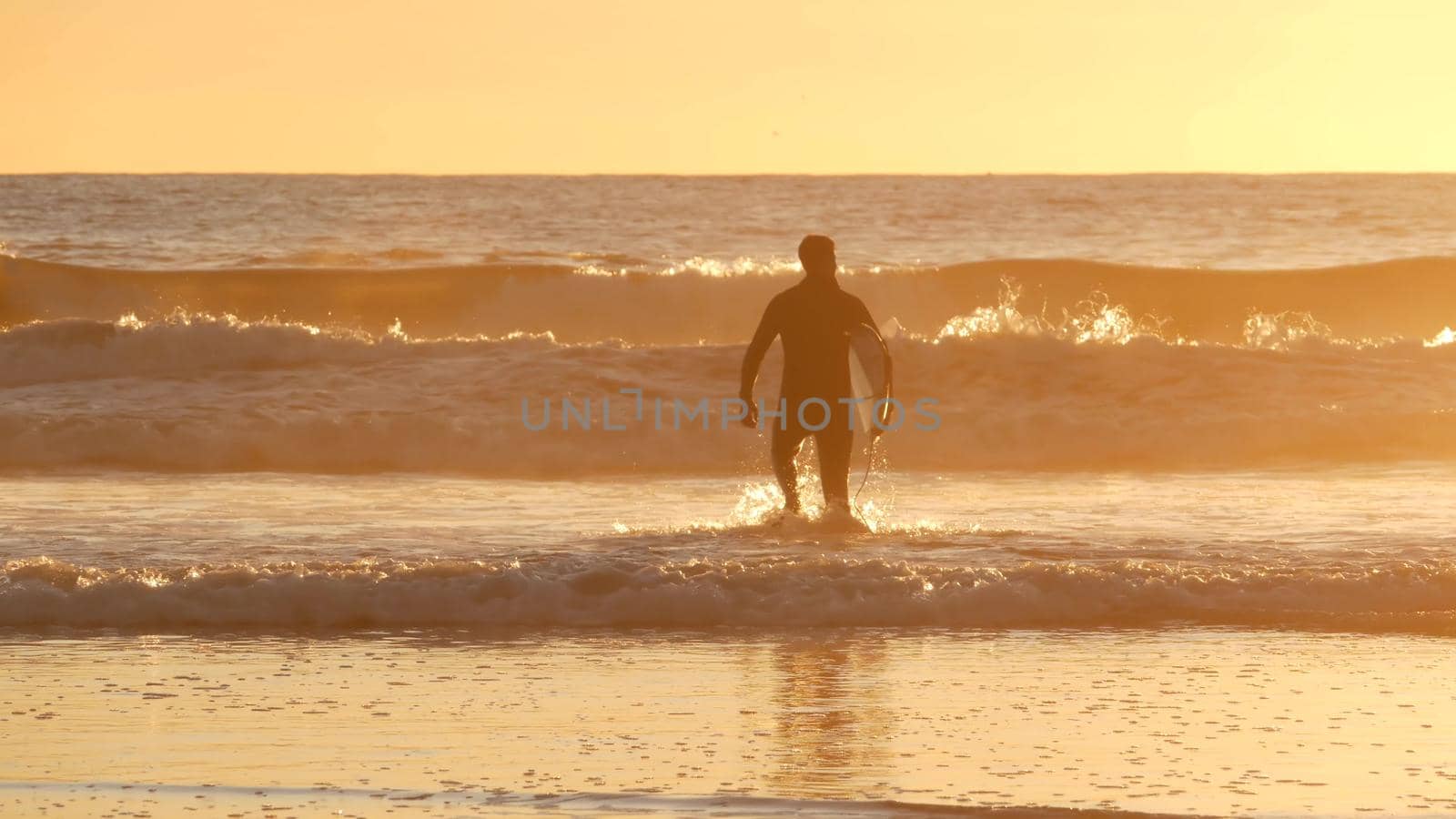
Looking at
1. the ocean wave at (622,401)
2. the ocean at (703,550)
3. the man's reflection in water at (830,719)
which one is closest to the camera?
the man's reflection in water at (830,719)

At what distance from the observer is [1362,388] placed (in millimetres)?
19625

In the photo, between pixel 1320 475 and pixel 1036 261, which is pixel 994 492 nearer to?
pixel 1320 475

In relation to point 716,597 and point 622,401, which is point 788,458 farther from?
point 622,401

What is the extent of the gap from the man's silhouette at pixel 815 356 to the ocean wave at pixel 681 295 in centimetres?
1620

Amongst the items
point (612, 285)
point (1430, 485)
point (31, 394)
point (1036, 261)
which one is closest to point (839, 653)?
point (1430, 485)

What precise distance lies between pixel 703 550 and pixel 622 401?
8963mm

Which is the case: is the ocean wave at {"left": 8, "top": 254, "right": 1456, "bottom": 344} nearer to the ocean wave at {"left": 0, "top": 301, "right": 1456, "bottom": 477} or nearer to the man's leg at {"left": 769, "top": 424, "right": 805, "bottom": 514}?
the ocean wave at {"left": 0, "top": 301, "right": 1456, "bottom": 477}

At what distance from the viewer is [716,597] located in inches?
361

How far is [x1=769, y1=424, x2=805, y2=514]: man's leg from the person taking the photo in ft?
37.3

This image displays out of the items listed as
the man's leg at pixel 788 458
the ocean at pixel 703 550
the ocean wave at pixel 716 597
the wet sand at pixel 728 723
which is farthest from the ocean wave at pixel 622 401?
the wet sand at pixel 728 723

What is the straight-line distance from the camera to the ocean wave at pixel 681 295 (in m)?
28.6

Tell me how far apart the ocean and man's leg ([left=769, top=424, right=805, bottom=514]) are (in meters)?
0.24

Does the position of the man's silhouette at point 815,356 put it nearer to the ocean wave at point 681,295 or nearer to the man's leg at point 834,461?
the man's leg at point 834,461

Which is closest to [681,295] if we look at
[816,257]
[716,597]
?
[816,257]
